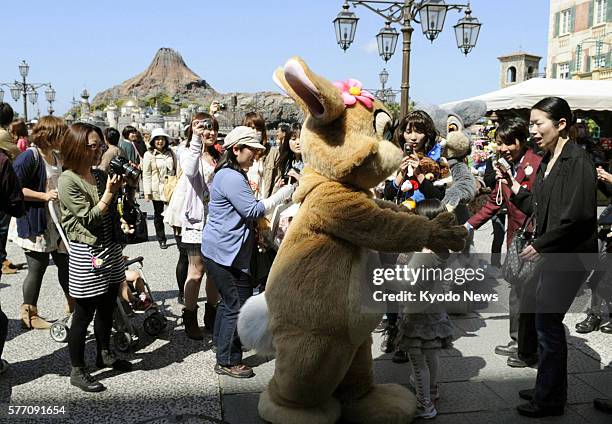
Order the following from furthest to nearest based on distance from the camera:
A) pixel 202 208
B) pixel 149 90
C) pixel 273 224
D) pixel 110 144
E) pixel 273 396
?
pixel 149 90 → pixel 110 144 → pixel 202 208 → pixel 273 224 → pixel 273 396

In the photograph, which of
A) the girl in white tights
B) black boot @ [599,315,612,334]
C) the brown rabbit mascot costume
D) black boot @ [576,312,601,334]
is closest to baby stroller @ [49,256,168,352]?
the brown rabbit mascot costume

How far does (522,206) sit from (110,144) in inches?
254

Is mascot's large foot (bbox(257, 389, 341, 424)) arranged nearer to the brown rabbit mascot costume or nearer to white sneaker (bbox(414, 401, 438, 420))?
the brown rabbit mascot costume

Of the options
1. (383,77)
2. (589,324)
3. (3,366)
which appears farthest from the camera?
(383,77)

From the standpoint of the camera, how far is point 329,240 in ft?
9.05

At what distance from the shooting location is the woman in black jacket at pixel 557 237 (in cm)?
310

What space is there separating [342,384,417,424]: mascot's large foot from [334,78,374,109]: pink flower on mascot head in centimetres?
161

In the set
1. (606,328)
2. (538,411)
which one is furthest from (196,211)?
(606,328)

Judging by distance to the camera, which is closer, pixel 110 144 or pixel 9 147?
pixel 9 147

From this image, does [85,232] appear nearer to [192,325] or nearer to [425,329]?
[192,325]

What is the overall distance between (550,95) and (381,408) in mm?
10403

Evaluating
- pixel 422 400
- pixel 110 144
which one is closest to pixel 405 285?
pixel 422 400

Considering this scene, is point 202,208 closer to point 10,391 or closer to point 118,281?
point 118,281

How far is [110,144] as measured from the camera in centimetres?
834
